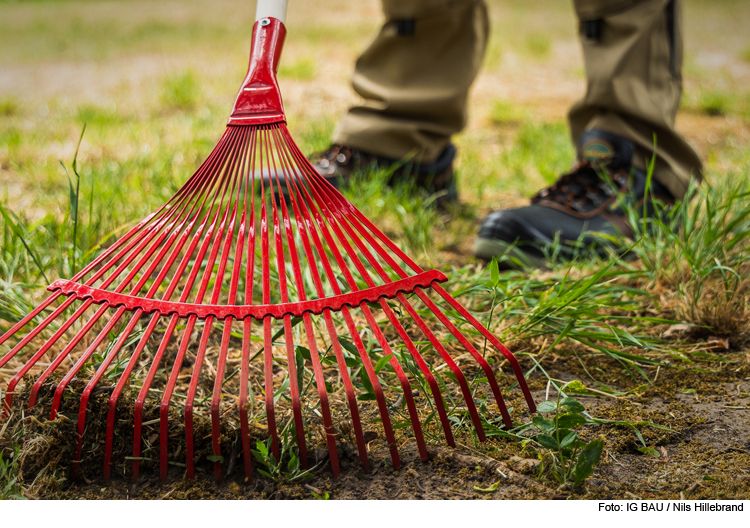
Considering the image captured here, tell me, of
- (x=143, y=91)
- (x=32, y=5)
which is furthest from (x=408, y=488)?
(x=32, y=5)

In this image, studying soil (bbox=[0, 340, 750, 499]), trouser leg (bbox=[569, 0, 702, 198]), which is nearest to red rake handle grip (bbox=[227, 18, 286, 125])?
soil (bbox=[0, 340, 750, 499])

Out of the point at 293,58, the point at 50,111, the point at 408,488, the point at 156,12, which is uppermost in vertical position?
the point at 156,12

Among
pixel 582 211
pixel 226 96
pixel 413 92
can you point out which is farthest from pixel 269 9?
pixel 226 96

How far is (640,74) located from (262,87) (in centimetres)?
126

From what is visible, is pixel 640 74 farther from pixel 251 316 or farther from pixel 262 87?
pixel 251 316

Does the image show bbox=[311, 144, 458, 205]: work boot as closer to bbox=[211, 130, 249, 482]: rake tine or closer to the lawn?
the lawn

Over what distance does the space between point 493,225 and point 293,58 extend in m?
4.40

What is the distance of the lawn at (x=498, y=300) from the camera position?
3.08 feet

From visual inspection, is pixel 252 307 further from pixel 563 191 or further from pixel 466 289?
pixel 563 191

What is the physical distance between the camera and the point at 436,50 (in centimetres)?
221

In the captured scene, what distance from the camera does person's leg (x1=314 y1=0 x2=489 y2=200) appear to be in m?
2.17

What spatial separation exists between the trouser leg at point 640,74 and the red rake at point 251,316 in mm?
970

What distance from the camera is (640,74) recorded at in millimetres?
1880

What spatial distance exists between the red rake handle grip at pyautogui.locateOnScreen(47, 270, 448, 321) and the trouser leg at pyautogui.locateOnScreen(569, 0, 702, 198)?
44.8 inches
